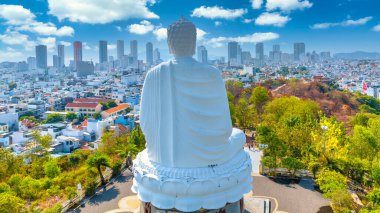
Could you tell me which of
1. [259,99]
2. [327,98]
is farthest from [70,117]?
[327,98]

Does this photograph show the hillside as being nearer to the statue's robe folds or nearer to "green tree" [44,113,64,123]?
the statue's robe folds

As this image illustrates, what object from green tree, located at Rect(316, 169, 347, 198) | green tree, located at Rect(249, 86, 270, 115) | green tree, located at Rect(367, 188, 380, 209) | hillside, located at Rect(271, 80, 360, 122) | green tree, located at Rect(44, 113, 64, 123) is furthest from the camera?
green tree, located at Rect(44, 113, 64, 123)

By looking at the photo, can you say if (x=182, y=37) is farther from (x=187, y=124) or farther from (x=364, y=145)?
(x=364, y=145)

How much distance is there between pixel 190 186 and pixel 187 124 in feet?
7.59

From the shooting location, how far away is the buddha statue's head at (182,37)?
1181 cm

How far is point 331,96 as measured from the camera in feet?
186

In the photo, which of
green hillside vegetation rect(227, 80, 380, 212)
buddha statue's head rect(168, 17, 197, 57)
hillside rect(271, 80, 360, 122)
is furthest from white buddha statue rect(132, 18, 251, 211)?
hillside rect(271, 80, 360, 122)

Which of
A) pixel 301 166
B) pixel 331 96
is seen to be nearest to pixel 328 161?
pixel 301 166

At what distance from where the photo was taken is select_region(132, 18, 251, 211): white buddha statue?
11.6 m

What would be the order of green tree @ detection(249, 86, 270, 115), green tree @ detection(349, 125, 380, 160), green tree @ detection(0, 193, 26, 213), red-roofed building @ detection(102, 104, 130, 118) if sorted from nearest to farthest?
green tree @ detection(0, 193, 26, 213), green tree @ detection(349, 125, 380, 160), green tree @ detection(249, 86, 270, 115), red-roofed building @ detection(102, 104, 130, 118)

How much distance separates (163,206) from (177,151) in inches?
81.1

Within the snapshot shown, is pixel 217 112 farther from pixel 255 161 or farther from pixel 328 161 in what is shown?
pixel 255 161

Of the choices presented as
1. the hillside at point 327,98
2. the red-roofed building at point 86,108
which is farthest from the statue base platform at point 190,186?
the red-roofed building at point 86,108

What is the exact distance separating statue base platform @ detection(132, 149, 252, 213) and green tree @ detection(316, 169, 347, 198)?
5535mm
